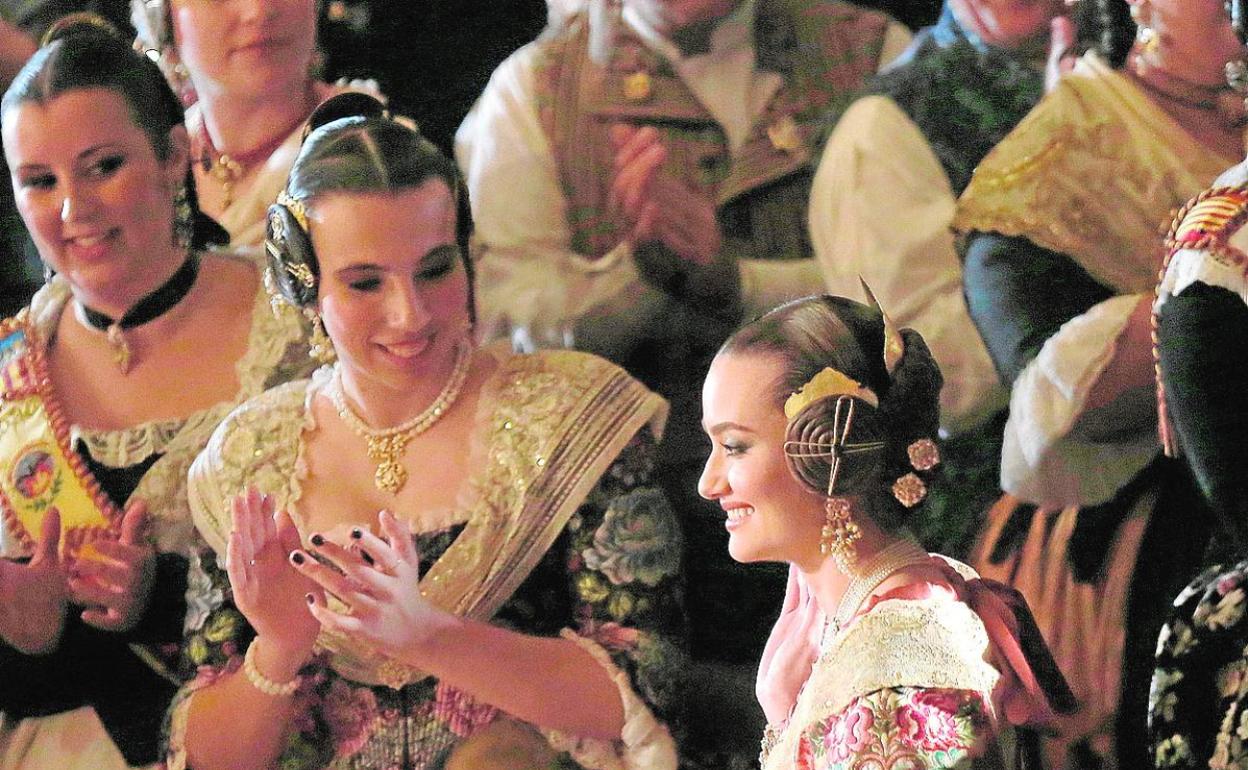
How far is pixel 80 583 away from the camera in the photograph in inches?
114

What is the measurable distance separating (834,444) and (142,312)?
49.3 inches

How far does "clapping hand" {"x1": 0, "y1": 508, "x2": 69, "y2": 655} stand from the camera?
9.45 feet

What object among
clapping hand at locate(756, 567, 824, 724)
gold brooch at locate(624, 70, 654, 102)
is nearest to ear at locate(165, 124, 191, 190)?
gold brooch at locate(624, 70, 654, 102)

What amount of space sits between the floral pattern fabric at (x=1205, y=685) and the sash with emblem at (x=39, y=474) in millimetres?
1357

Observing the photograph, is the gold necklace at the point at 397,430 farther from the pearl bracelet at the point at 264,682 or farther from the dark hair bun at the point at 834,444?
the dark hair bun at the point at 834,444

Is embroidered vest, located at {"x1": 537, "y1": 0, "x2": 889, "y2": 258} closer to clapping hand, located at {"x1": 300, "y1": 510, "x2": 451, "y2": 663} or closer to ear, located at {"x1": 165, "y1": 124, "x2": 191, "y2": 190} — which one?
ear, located at {"x1": 165, "y1": 124, "x2": 191, "y2": 190}

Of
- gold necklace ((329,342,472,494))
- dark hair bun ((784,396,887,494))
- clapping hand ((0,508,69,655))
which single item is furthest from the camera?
clapping hand ((0,508,69,655))

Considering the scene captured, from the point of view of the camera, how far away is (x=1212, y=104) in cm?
278

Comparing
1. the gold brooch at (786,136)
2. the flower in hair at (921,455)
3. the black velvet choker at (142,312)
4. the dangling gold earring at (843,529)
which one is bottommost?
the black velvet choker at (142,312)

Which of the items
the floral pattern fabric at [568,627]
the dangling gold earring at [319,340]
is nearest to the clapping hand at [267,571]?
the floral pattern fabric at [568,627]

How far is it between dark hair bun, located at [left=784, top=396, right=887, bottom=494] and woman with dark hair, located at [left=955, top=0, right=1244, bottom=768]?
0.75 metres

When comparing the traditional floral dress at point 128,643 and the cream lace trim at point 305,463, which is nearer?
the cream lace trim at point 305,463

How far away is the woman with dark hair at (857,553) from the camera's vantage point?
2.02 meters

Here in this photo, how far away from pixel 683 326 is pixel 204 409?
65 cm
